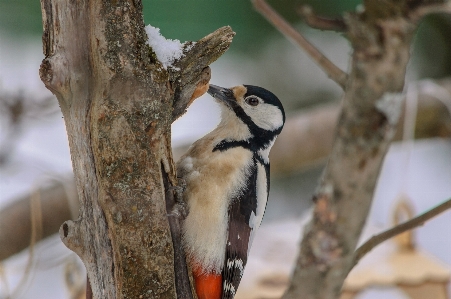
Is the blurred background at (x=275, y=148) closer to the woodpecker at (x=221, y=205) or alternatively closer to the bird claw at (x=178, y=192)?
Answer: the woodpecker at (x=221, y=205)

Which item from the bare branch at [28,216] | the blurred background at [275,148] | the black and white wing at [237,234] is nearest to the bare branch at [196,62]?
the black and white wing at [237,234]

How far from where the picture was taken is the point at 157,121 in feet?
4.81

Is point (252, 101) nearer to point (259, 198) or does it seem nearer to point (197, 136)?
point (259, 198)

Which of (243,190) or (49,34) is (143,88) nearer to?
(49,34)

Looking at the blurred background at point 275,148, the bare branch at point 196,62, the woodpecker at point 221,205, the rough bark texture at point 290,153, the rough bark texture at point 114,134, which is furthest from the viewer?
the rough bark texture at point 290,153

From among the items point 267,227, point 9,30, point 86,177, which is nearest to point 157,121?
point 86,177

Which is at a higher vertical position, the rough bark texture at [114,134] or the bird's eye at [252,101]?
the bird's eye at [252,101]

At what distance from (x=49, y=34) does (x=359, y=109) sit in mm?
914

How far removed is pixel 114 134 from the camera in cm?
141

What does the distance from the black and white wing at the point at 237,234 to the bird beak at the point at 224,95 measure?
1.16ft

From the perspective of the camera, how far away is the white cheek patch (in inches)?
87.5

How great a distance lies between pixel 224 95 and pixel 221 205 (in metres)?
0.49

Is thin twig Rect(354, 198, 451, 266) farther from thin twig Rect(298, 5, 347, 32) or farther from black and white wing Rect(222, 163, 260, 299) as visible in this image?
thin twig Rect(298, 5, 347, 32)

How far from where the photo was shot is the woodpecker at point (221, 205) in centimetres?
189
